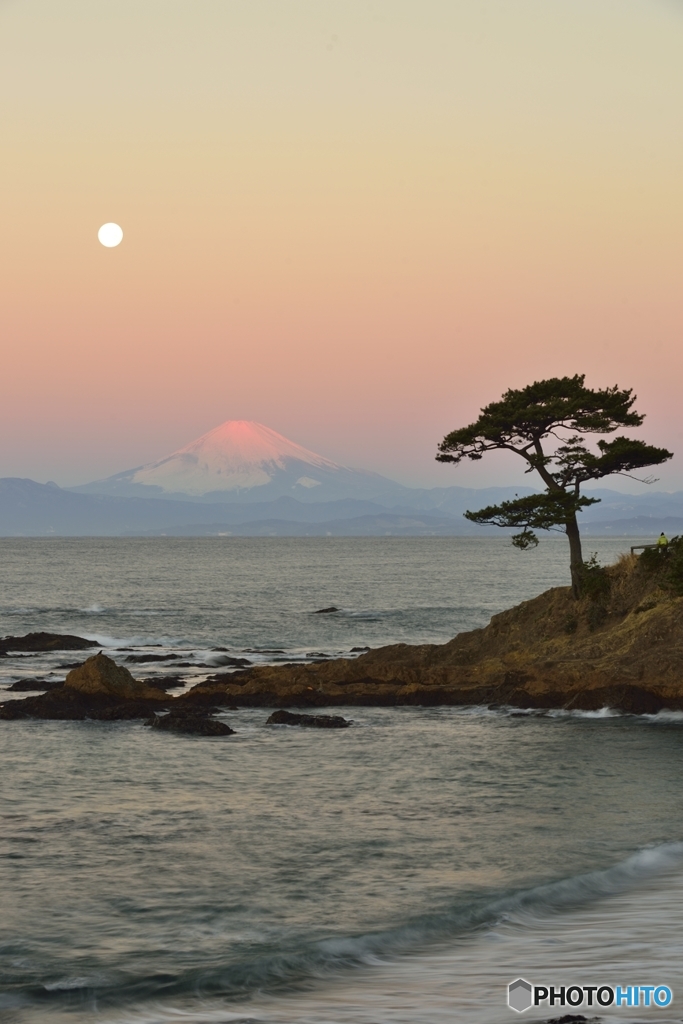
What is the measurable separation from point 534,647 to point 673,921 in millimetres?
27469

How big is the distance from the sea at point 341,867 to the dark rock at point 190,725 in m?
0.54

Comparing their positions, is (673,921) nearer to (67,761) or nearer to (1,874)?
(1,874)

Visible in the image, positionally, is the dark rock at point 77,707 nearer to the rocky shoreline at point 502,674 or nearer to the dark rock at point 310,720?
the rocky shoreline at point 502,674

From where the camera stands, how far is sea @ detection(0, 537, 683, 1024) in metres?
13.8

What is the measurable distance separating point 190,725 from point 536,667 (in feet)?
43.9

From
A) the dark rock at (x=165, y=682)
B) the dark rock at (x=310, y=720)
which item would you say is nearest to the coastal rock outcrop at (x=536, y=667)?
the dark rock at (x=165, y=682)

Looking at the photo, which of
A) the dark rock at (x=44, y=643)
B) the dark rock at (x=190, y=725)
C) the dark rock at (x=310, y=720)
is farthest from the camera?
the dark rock at (x=44, y=643)

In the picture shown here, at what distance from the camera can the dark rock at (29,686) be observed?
43625 mm

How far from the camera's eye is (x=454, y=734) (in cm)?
3309

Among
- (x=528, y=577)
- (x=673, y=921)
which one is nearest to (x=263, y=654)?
(x=673, y=921)

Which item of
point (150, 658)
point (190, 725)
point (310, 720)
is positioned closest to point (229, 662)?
point (150, 658)

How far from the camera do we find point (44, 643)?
62469 mm

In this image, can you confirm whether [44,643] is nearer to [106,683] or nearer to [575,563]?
[106,683]

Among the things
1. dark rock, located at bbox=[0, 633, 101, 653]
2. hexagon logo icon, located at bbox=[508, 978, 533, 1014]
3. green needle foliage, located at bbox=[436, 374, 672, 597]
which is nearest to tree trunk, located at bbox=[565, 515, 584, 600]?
green needle foliage, located at bbox=[436, 374, 672, 597]
